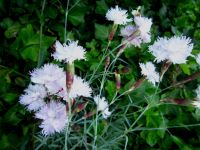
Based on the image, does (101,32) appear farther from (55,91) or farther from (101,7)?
(55,91)

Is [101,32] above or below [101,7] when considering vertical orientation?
below

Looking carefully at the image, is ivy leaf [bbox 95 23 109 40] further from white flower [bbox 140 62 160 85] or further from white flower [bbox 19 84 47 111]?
white flower [bbox 19 84 47 111]

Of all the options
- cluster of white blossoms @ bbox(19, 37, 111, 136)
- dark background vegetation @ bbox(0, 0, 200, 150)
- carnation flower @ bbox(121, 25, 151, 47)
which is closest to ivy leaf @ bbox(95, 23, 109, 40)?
dark background vegetation @ bbox(0, 0, 200, 150)

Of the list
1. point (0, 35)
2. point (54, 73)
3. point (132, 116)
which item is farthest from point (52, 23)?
point (54, 73)

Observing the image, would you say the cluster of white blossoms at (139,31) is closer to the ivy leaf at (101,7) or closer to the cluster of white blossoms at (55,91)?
the cluster of white blossoms at (55,91)

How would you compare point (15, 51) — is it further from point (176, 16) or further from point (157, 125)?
point (176, 16)

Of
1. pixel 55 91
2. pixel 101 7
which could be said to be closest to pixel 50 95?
pixel 55 91
